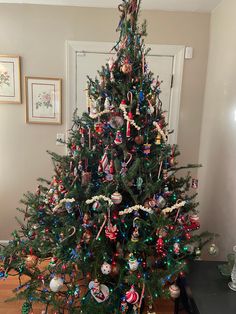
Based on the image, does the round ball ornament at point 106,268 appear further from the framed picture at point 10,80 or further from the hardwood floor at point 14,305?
the framed picture at point 10,80

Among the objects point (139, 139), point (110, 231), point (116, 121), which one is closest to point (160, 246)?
point (110, 231)

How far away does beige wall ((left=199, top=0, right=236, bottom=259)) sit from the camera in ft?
5.96

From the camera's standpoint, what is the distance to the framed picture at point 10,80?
228 cm

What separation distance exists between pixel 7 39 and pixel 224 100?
201 cm

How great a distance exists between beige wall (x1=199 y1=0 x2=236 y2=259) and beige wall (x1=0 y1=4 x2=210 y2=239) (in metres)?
0.11

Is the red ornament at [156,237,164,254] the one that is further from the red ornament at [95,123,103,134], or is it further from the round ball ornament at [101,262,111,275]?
the red ornament at [95,123,103,134]

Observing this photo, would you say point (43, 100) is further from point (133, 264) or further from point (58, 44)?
point (133, 264)

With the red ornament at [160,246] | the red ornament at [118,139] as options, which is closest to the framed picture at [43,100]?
the red ornament at [118,139]

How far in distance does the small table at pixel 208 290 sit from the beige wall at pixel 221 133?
390 mm

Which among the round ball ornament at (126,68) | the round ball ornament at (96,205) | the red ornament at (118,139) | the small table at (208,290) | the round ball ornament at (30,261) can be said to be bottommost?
the small table at (208,290)

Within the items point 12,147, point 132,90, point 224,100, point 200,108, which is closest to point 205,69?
point 200,108

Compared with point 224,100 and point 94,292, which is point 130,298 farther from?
point 224,100

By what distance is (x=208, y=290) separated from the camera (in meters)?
1.32

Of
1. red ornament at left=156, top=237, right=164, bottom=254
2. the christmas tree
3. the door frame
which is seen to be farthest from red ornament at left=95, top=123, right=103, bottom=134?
the door frame
